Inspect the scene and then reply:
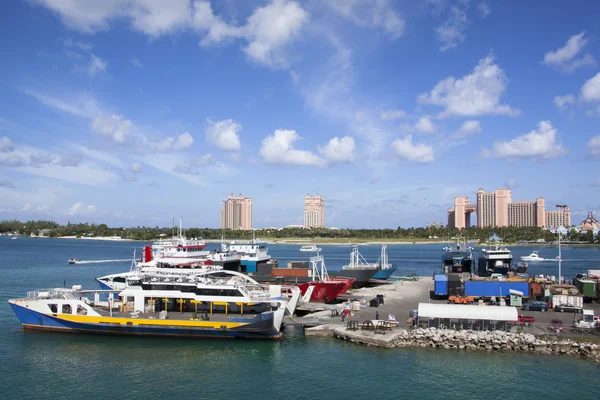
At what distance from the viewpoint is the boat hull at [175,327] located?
2992 centimetres

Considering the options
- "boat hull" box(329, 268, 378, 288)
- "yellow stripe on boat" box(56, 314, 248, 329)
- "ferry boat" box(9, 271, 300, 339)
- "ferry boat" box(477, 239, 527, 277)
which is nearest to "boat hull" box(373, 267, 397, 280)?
"boat hull" box(329, 268, 378, 288)

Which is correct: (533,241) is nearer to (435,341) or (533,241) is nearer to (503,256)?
(503,256)

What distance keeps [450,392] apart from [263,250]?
39912 mm

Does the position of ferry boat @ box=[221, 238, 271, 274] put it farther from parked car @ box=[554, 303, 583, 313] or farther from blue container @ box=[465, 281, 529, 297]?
parked car @ box=[554, 303, 583, 313]

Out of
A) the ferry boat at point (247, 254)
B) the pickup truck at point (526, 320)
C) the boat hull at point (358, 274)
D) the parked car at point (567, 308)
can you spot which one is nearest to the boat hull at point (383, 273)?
the boat hull at point (358, 274)

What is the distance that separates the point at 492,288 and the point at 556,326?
9.04 meters

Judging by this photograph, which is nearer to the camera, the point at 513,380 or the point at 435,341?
the point at 513,380

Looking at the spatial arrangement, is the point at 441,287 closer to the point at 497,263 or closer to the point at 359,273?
the point at 359,273

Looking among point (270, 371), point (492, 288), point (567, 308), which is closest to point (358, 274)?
point (492, 288)

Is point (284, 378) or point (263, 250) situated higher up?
point (263, 250)

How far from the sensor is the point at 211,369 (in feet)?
82.3

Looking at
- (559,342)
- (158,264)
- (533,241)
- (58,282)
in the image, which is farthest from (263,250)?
(533,241)

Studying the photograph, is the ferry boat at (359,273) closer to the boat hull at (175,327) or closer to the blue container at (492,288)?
the blue container at (492,288)

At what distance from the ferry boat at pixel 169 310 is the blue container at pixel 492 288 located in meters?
15.8
